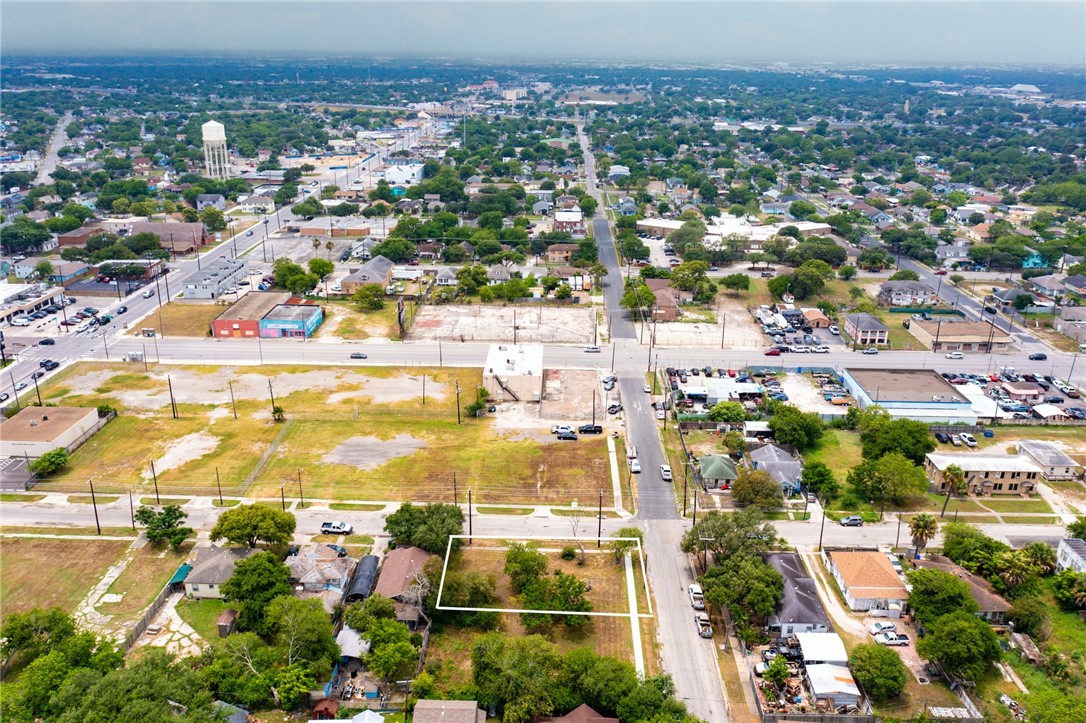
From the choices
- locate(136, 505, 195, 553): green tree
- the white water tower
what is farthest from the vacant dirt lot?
the white water tower

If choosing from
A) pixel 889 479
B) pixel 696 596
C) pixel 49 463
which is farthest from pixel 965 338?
pixel 49 463

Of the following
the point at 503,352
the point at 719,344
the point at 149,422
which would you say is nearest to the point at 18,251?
the point at 149,422

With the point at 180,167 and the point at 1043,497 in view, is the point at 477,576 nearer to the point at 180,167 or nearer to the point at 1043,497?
the point at 1043,497

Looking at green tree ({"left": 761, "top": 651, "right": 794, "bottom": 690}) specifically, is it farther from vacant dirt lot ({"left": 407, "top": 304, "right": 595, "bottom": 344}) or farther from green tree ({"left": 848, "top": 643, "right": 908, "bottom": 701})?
vacant dirt lot ({"left": 407, "top": 304, "right": 595, "bottom": 344})

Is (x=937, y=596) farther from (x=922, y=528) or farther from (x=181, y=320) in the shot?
(x=181, y=320)

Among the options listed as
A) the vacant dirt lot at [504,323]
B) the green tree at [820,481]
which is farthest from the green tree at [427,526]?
the vacant dirt lot at [504,323]
